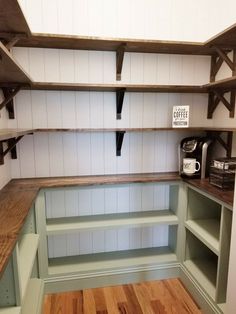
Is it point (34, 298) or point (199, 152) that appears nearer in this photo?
point (34, 298)

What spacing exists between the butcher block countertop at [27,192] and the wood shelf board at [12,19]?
0.99 meters

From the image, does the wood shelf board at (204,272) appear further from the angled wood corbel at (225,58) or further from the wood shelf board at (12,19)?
the wood shelf board at (12,19)

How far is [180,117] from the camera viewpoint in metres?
1.94

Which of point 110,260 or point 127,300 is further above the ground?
point 110,260

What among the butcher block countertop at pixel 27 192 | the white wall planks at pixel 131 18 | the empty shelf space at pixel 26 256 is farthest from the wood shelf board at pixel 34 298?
the white wall planks at pixel 131 18

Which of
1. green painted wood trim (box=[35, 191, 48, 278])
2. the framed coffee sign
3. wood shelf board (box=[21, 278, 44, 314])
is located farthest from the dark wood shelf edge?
wood shelf board (box=[21, 278, 44, 314])

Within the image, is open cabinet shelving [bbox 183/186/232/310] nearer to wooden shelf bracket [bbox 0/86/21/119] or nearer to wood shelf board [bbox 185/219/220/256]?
wood shelf board [bbox 185/219/220/256]

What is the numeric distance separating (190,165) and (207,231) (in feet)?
1.68

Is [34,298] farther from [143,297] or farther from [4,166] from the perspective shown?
[4,166]

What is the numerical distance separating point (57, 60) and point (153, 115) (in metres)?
0.91

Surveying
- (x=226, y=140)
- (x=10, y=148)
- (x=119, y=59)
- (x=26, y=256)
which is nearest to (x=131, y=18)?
(x=119, y=59)

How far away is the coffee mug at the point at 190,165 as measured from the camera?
6.23 feet

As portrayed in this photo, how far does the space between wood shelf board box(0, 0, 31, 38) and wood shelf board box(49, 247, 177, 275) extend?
1.73m

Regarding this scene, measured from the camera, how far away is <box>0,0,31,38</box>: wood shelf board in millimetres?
1037
